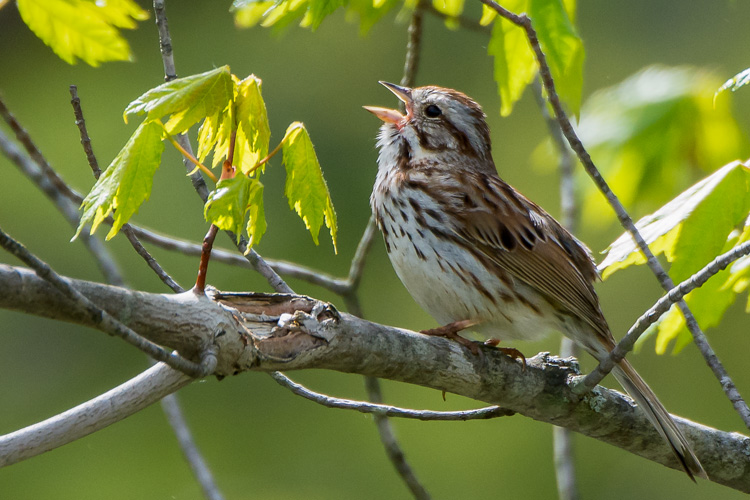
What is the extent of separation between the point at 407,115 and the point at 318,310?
1834mm

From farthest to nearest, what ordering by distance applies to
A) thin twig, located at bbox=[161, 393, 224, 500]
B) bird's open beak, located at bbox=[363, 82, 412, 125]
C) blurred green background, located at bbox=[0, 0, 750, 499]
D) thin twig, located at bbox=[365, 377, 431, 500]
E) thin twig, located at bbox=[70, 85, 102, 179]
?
1. blurred green background, located at bbox=[0, 0, 750, 499]
2. bird's open beak, located at bbox=[363, 82, 412, 125]
3. thin twig, located at bbox=[365, 377, 431, 500]
4. thin twig, located at bbox=[161, 393, 224, 500]
5. thin twig, located at bbox=[70, 85, 102, 179]

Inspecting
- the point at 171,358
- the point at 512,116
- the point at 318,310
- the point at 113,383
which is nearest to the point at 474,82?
the point at 512,116

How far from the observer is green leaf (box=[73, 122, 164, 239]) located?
2.02 m

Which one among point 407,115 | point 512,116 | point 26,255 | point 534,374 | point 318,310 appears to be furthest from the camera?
point 512,116

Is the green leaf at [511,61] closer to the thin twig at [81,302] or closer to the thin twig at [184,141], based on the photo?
the thin twig at [184,141]

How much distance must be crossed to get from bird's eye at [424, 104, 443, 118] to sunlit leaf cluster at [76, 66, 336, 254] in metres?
1.67

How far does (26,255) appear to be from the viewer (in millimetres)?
1536

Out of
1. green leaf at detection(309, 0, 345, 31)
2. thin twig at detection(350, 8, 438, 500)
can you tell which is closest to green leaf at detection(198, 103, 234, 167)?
green leaf at detection(309, 0, 345, 31)

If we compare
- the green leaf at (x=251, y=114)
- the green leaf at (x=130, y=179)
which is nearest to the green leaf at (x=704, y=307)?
the green leaf at (x=251, y=114)

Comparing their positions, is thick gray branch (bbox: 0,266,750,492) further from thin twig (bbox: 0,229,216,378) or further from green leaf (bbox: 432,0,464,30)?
green leaf (bbox: 432,0,464,30)

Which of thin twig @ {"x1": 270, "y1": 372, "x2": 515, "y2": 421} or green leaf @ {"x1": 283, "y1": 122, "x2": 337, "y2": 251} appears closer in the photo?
green leaf @ {"x1": 283, "y1": 122, "x2": 337, "y2": 251}

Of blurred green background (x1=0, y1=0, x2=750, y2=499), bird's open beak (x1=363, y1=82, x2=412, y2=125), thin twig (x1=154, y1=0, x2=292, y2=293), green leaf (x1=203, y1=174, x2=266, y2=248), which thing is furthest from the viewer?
blurred green background (x1=0, y1=0, x2=750, y2=499)

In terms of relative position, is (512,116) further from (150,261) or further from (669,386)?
(150,261)

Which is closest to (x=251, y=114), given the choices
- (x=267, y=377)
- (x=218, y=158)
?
(x=218, y=158)
